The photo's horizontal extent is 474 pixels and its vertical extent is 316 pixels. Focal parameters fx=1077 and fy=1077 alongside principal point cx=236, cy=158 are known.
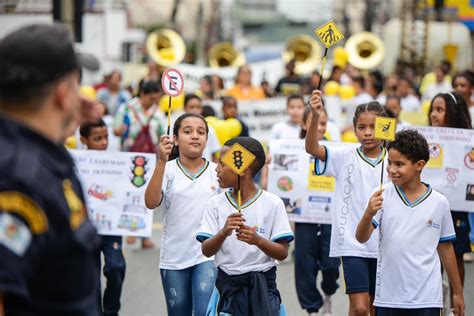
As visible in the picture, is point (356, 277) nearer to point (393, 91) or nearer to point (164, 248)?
point (164, 248)

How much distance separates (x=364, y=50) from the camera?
28984 millimetres

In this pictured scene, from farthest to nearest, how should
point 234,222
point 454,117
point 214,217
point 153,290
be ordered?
point 153,290, point 454,117, point 214,217, point 234,222

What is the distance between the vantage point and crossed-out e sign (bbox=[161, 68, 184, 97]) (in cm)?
721

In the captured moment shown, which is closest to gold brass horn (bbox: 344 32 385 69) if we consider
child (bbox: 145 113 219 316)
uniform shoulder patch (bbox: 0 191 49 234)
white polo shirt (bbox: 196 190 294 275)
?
child (bbox: 145 113 219 316)

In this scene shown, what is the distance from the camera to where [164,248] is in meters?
6.89

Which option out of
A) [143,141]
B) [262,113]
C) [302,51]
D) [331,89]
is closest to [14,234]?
[143,141]

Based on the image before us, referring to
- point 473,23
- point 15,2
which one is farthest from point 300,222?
point 473,23

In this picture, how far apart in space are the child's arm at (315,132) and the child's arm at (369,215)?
84 centimetres

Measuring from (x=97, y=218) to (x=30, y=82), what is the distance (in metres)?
5.49

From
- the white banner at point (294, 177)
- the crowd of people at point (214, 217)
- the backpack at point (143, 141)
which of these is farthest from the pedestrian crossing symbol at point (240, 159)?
the backpack at point (143, 141)

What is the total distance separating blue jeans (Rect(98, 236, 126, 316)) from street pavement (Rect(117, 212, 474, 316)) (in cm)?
117

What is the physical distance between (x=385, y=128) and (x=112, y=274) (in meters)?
2.59

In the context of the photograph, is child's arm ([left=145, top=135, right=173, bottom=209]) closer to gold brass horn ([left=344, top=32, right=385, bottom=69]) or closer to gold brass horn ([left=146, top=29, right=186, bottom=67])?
gold brass horn ([left=146, top=29, right=186, bottom=67])

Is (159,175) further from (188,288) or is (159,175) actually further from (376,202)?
(376,202)
